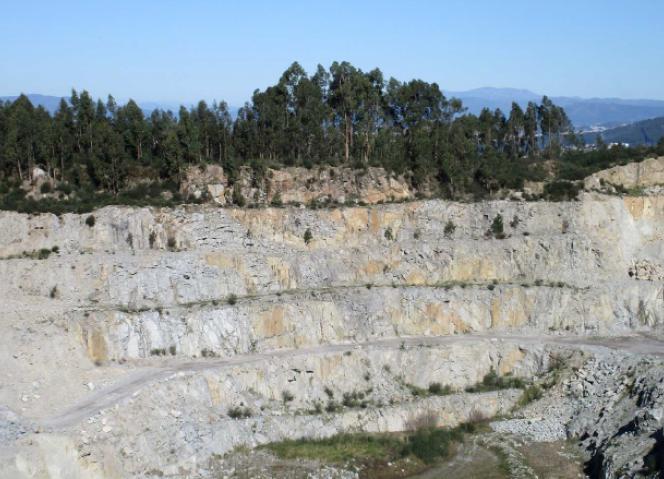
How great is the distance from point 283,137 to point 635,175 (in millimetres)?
32181

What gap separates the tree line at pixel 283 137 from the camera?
67.1 meters

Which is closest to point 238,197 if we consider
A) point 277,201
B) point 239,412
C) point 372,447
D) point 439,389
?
point 277,201

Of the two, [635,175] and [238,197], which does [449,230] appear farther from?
[635,175]

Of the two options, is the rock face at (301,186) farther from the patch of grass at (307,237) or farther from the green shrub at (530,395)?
the green shrub at (530,395)

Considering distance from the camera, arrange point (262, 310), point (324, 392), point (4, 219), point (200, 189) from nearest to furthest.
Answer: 1. point (324, 392)
2. point (262, 310)
3. point (4, 219)
4. point (200, 189)

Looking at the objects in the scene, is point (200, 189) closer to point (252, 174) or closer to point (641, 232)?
point (252, 174)

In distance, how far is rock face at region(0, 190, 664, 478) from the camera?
44.0 metres

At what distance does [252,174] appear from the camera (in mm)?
65875

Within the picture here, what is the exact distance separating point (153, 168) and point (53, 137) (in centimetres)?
933

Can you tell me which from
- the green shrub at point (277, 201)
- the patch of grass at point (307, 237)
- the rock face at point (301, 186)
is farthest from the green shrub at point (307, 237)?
the rock face at point (301, 186)

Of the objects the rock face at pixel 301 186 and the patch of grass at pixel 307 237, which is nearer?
the patch of grass at pixel 307 237

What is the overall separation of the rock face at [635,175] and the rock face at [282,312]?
4.08 metres

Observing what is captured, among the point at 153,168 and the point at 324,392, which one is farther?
the point at 153,168

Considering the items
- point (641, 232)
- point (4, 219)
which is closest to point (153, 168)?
point (4, 219)
